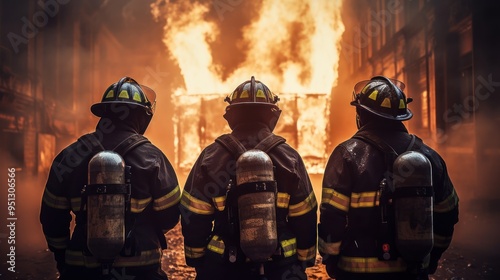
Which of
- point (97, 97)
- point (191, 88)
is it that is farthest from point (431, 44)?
point (97, 97)

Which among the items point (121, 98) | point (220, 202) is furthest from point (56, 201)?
point (220, 202)

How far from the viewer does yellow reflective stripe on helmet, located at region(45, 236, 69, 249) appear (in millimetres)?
2898

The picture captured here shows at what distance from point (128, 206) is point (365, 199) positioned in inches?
68.2

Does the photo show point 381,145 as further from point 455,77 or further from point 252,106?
point 455,77

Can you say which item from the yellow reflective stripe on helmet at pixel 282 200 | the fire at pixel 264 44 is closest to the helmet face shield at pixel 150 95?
the yellow reflective stripe on helmet at pixel 282 200

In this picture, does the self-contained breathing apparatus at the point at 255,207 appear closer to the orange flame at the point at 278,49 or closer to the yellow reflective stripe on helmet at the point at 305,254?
the yellow reflective stripe on helmet at the point at 305,254

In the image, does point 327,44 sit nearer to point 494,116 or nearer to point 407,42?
point 407,42

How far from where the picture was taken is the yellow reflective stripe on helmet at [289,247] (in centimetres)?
266

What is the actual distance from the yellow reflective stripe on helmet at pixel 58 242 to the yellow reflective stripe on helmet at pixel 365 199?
2.24 metres

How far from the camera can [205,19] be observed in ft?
62.1

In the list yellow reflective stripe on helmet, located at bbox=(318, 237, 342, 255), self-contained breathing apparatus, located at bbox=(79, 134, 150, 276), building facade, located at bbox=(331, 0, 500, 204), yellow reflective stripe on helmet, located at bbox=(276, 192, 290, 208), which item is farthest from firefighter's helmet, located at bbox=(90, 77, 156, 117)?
building facade, located at bbox=(331, 0, 500, 204)

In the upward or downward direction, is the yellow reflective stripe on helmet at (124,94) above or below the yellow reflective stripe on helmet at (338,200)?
above

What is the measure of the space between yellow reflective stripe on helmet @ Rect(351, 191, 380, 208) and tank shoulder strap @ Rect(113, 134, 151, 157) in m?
1.68

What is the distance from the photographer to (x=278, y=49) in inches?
710
